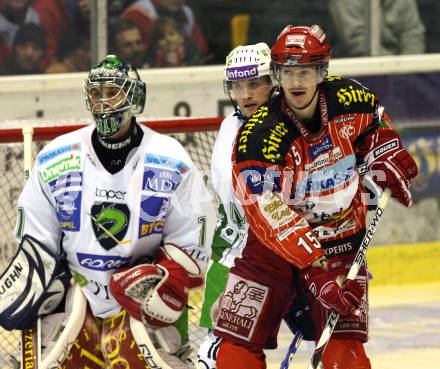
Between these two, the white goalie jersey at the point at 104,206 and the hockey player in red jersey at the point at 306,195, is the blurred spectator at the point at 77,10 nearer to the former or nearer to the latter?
the white goalie jersey at the point at 104,206

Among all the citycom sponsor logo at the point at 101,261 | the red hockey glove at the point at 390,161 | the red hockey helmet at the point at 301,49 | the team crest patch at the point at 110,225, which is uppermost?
the red hockey helmet at the point at 301,49

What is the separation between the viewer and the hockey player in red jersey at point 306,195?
483 centimetres

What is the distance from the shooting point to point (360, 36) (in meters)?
8.90

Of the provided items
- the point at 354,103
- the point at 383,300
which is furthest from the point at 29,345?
the point at 383,300

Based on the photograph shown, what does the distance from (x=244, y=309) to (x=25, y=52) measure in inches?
138

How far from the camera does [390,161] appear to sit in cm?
509

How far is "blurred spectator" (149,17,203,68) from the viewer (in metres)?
8.44

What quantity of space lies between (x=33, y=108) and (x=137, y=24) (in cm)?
77

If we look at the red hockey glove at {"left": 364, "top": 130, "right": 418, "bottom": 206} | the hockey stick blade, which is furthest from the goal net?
the red hockey glove at {"left": 364, "top": 130, "right": 418, "bottom": 206}

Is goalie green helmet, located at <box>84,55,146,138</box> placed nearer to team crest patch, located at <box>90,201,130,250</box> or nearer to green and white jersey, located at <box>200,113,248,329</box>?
team crest patch, located at <box>90,201,130,250</box>

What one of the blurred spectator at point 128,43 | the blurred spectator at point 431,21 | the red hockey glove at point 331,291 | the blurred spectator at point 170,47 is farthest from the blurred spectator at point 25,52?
the red hockey glove at point 331,291

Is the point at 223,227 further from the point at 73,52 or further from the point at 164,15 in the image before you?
the point at 164,15

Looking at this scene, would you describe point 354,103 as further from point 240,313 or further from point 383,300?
point 383,300

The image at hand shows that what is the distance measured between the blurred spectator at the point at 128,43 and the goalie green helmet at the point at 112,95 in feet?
9.31
